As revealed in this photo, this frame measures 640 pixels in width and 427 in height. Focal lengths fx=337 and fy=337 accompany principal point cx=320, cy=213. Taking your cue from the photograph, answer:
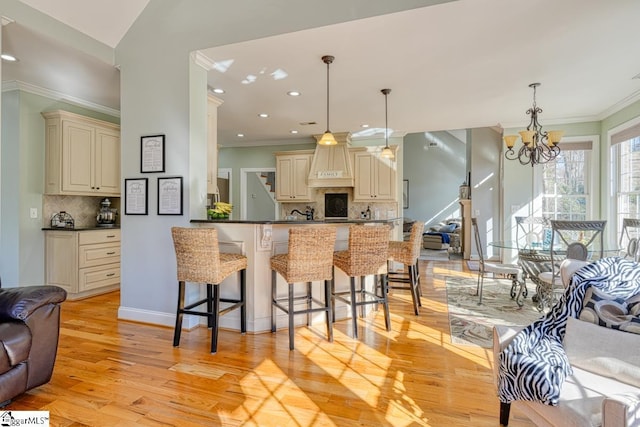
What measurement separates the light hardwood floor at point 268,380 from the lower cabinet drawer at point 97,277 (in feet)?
3.58

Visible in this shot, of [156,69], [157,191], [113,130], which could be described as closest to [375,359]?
[157,191]

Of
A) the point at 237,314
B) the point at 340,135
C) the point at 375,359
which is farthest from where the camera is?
the point at 340,135

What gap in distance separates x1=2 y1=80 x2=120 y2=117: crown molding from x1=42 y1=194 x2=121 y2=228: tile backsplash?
1294mm

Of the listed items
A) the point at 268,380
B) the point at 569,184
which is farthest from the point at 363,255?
the point at 569,184

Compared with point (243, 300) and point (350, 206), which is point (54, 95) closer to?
point (243, 300)

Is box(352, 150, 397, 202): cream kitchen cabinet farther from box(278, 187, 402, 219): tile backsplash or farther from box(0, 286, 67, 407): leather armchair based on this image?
box(0, 286, 67, 407): leather armchair

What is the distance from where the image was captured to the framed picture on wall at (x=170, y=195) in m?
3.25

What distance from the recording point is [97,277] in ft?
14.8

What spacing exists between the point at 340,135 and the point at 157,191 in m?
3.93

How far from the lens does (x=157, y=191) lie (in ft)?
11.0

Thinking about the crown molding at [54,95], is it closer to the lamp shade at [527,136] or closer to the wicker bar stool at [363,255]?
the wicker bar stool at [363,255]

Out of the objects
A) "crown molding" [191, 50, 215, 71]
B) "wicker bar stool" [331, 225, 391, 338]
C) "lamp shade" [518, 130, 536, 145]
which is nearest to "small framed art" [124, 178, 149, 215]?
"crown molding" [191, 50, 215, 71]

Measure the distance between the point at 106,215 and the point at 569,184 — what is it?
7501 mm

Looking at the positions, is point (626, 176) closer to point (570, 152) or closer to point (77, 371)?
point (570, 152)
